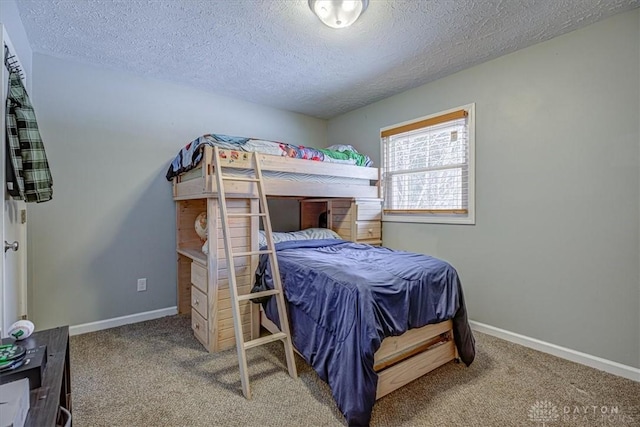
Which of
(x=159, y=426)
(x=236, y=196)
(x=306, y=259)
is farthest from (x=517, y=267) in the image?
(x=159, y=426)

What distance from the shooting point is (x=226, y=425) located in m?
1.59

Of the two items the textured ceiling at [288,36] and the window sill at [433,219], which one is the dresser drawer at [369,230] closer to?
the window sill at [433,219]

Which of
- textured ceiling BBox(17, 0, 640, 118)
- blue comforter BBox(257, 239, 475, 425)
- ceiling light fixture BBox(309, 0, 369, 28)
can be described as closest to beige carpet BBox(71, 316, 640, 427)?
blue comforter BBox(257, 239, 475, 425)

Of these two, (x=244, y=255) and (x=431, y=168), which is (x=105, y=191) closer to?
(x=244, y=255)

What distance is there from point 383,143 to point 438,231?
123 centimetres

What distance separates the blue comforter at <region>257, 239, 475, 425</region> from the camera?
1596 millimetres

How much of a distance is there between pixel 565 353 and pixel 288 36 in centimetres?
318

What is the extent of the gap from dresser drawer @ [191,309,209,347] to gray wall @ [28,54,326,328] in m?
0.70

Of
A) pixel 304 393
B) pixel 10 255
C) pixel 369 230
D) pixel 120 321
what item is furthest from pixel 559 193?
pixel 120 321

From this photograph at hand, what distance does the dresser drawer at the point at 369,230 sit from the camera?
3465mm

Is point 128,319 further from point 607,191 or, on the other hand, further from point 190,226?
point 607,191

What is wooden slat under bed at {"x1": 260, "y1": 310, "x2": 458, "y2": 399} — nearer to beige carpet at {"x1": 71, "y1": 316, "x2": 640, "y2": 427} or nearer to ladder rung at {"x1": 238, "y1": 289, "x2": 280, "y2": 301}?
beige carpet at {"x1": 71, "y1": 316, "x2": 640, "y2": 427}

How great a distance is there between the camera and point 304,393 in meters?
1.86

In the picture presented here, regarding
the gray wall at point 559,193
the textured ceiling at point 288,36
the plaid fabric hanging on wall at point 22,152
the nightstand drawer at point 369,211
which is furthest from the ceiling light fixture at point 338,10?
the nightstand drawer at point 369,211
